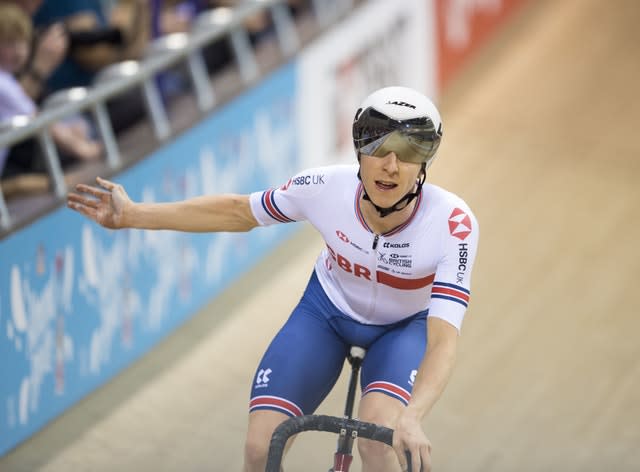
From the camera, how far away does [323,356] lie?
3.66m

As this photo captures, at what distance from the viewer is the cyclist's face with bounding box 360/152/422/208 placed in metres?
3.21

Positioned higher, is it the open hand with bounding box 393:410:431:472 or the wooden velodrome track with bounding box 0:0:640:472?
the open hand with bounding box 393:410:431:472

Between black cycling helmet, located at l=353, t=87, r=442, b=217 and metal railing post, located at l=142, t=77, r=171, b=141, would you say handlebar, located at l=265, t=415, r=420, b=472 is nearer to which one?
black cycling helmet, located at l=353, t=87, r=442, b=217

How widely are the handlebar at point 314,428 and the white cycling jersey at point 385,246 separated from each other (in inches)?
21.9

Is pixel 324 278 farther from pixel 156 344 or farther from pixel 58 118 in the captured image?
pixel 156 344

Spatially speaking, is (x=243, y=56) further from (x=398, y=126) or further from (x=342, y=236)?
(x=398, y=126)

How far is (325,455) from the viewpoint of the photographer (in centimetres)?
502

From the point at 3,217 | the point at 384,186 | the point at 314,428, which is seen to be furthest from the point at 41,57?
the point at 314,428

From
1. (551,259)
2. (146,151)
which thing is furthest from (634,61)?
(146,151)

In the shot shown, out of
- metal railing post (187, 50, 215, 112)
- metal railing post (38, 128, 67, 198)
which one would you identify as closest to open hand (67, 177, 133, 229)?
metal railing post (38, 128, 67, 198)

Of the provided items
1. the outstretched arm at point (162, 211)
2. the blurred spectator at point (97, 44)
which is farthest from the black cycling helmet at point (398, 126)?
the blurred spectator at point (97, 44)

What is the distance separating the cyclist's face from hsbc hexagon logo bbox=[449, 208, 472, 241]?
0.19 meters

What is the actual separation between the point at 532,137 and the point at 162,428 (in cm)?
464

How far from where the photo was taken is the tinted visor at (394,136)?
3.17 m
